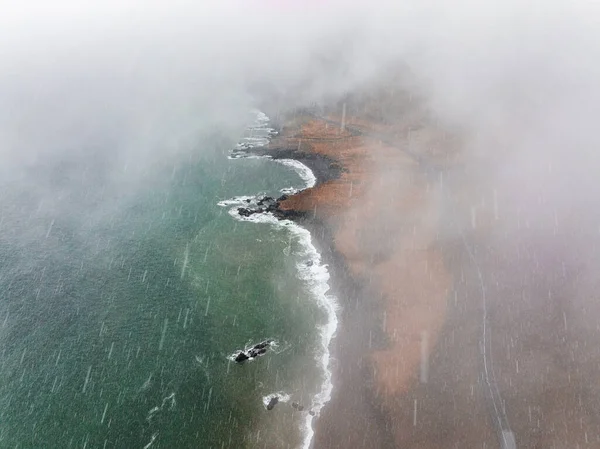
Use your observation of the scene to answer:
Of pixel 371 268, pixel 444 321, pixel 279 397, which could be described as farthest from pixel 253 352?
pixel 444 321

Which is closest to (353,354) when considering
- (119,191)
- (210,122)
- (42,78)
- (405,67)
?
(119,191)

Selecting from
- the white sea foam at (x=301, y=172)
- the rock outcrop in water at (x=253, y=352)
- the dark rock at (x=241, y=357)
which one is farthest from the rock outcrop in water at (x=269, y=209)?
the dark rock at (x=241, y=357)

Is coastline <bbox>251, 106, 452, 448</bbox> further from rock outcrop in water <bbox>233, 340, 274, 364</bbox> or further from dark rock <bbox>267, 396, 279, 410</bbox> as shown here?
rock outcrop in water <bbox>233, 340, 274, 364</bbox>

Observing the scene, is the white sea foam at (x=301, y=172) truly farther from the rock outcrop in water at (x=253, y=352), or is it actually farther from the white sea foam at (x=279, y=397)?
the white sea foam at (x=279, y=397)

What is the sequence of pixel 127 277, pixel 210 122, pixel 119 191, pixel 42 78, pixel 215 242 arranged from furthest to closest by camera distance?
pixel 42 78, pixel 210 122, pixel 119 191, pixel 215 242, pixel 127 277

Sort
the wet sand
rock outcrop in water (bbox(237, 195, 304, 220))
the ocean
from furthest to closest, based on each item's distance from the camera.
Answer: rock outcrop in water (bbox(237, 195, 304, 220)) < the ocean < the wet sand

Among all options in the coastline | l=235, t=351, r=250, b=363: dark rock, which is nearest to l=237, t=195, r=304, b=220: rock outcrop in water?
the coastline

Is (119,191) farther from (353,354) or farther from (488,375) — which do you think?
(488,375)
